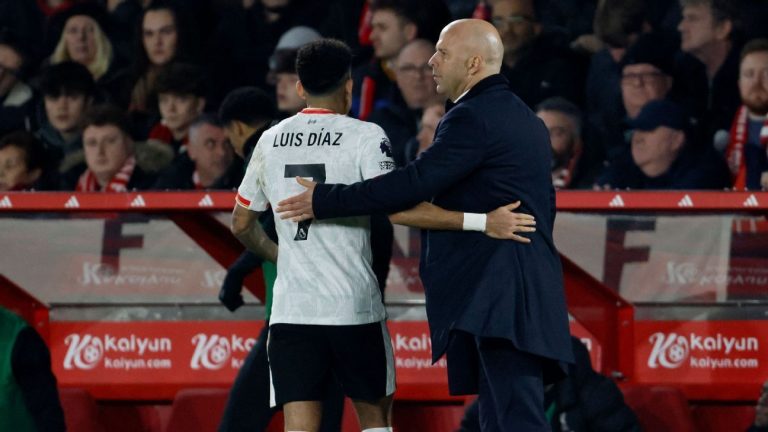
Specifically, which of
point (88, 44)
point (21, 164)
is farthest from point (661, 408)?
point (88, 44)

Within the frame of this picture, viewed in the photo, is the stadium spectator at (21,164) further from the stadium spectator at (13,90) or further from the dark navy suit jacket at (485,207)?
the dark navy suit jacket at (485,207)

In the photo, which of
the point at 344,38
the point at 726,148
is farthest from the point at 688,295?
the point at 344,38

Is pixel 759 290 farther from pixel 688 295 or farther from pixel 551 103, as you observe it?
pixel 551 103

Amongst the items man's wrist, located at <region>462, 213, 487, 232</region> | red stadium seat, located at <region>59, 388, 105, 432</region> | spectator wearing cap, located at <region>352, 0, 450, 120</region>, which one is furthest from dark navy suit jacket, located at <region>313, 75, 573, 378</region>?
spectator wearing cap, located at <region>352, 0, 450, 120</region>

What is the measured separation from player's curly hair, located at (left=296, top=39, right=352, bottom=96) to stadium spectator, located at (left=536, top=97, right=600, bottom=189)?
3118mm

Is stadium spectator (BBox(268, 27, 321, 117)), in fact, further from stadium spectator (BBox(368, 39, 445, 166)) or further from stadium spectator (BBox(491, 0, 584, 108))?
stadium spectator (BBox(491, 0, 584, 108))

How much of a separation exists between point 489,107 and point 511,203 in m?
0.29

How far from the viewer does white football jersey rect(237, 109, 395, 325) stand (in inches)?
206

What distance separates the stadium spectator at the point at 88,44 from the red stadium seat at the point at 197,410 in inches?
139

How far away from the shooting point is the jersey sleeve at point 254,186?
5402mm

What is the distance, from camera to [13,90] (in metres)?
10.6

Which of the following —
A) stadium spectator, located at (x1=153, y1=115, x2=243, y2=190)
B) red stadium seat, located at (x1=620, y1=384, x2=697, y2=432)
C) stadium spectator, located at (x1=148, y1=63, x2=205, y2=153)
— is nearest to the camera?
red stadium seat, located at (x1=620, y1=384, x2=697, y2=432)

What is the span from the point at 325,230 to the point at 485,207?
54cm

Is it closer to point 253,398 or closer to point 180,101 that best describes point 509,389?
point 253,398
